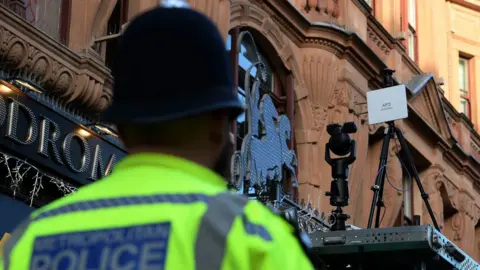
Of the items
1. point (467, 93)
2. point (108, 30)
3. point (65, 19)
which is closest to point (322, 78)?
point (108, 30)

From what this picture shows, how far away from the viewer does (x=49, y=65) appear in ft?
32.0

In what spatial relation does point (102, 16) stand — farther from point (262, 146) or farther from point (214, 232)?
point (214, 232)

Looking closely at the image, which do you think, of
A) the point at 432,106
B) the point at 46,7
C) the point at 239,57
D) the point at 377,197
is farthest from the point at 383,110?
the point at 432,106

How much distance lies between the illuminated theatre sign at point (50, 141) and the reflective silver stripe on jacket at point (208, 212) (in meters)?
7.13

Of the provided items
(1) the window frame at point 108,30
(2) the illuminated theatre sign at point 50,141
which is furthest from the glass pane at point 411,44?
(2) the illuminated theatre sign at point 50,141

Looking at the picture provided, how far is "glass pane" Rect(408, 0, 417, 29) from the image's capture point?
2227cm

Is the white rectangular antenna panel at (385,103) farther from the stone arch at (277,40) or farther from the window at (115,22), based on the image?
the window at (115,22)

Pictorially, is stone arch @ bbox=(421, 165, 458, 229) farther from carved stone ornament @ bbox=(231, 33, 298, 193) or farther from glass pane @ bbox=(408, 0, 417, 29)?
carved stone ornament @ bbox=(231, 33, 298, 193)

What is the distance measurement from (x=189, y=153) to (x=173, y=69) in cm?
18

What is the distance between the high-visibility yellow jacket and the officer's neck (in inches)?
0.5

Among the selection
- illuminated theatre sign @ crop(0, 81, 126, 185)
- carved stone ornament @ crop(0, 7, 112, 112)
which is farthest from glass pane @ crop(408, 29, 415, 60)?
illuminated theatre sign @ crop(0, 81, 126, 185)

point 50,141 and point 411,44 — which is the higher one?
point 411,44

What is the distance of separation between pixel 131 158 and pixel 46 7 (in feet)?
27.7

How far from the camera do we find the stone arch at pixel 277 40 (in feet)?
44.7
